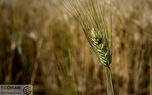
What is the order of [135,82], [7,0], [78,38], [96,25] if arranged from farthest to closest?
[7,0] → [78,38] → [135,82] → [96,25]

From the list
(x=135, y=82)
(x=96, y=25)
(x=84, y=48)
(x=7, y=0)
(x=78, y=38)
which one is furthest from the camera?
(x=7, y=0)

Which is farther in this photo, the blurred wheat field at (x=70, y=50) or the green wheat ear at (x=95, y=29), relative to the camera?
the blurred wheat field at (x=70, y=50)

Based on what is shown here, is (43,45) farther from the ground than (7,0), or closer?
closer

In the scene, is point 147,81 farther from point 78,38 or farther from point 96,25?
point 96,25

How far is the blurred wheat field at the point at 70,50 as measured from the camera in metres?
1.02

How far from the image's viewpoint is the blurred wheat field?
102 centimetres

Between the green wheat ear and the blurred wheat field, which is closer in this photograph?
the green wheat ear

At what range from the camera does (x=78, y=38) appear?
1243 millimetres

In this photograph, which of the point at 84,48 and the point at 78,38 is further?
the point at 78,38

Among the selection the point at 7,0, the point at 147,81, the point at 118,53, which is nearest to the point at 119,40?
the point at 118,53

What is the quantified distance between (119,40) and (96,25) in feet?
1.90

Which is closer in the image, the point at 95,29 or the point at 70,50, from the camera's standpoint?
the point at 95,29

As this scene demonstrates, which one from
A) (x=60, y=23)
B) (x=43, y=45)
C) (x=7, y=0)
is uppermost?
(x=7, y=0)

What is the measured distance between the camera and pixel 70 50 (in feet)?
2.58
